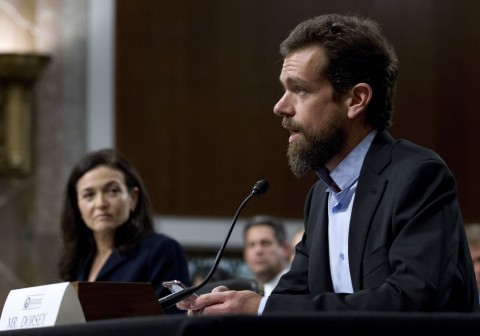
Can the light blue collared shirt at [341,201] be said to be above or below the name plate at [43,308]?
above

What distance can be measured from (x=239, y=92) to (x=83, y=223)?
2.73 meters

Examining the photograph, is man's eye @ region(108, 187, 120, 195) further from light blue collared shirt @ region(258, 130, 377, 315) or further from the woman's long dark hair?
light blue collared shirt @ region(258, 130, 377, 315)

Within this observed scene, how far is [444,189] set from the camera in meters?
2.33

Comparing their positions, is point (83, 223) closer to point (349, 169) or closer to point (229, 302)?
point (349, 169)

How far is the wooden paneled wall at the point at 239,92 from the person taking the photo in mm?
6633

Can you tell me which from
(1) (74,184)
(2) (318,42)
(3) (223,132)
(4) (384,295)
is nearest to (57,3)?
(3) (223,132)

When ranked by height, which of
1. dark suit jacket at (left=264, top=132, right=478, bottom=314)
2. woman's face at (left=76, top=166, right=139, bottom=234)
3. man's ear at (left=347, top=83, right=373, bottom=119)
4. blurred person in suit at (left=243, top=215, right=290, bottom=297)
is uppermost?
man's ear at (left=347, top=83, right=373, bottom=119)

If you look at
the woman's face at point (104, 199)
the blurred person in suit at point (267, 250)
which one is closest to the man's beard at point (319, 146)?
the woman's face at point (104, 199)

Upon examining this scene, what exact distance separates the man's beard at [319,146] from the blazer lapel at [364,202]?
0.09 m

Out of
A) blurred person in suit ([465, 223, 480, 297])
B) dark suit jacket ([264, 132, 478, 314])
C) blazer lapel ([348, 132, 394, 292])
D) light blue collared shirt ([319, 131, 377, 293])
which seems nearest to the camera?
dark suit jacket ([264, 132, 478, 314])

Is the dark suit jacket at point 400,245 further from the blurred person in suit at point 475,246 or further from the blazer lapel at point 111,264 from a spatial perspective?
the blurred person in suit at point 475,246

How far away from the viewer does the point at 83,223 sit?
423cm

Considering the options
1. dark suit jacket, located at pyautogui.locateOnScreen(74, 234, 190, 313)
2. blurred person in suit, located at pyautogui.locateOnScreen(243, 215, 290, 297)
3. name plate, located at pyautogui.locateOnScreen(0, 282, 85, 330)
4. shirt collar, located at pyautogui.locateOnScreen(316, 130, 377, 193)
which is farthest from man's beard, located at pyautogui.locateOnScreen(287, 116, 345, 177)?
blurred person in suit, located at pyautogui.locateOnScreen(243, 215, 290, 297)

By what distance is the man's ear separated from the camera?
2.54 metres
